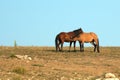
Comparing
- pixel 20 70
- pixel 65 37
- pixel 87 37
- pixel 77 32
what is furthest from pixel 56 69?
pixel 77 32

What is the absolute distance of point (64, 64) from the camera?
23.9 metres

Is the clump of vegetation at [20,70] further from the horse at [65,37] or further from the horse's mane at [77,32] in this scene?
the horse's mane at [77,32]

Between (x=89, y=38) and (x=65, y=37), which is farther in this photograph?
(x=89, y=38)

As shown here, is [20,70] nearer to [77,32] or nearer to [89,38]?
[89,38]

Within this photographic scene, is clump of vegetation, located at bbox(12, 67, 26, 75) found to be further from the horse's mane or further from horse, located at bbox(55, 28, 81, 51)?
the horse's mane

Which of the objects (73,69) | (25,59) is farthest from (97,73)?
(25,59)

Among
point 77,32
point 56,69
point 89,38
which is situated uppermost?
point 77,32

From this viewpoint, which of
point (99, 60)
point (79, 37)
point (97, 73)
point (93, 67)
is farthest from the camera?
point (79, 37)

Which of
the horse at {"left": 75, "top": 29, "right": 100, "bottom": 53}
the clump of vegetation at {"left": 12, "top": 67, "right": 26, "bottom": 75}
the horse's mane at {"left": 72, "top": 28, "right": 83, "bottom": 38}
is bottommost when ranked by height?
the clump of vegetation at {"left": 12, "top": 67, "right": 26, "bottom": 75}

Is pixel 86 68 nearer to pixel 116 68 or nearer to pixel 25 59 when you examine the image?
pixel 116 68

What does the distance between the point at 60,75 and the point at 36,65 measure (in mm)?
2672

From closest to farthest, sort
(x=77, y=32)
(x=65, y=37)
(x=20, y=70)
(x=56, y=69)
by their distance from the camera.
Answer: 1. (x=20, y=70)
2. (x=56, y=69)
3. (x=65, y=37)
4. (x=77, y=32)

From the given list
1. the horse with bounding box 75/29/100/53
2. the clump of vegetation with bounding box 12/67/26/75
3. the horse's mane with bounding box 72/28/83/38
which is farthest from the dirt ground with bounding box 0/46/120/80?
the horse's mane with bounding box 72/28/83/38

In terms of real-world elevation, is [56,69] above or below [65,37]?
below
